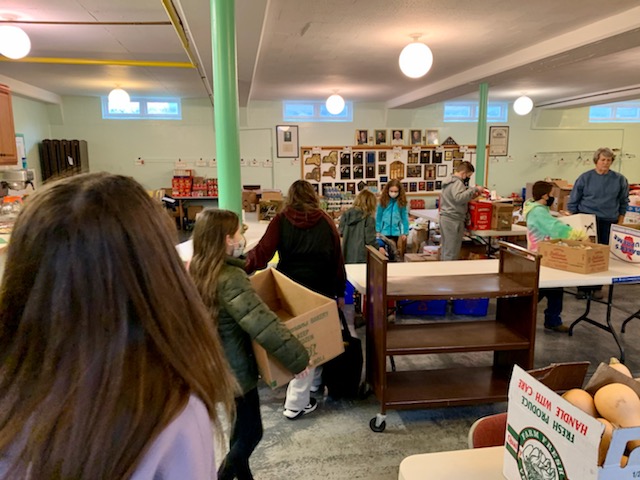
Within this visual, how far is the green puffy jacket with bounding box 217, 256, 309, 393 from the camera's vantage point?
178 cm

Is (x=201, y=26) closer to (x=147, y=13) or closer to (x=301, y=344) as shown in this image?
(x=147, y=13)

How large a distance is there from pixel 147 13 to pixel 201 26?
50 cm

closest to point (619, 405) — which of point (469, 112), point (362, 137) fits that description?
point (362, 137)

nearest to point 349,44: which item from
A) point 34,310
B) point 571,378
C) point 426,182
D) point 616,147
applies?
point 571,378

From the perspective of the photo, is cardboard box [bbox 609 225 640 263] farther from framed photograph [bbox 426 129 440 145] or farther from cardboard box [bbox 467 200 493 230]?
framed photograph [bbox 426 129 440 145]

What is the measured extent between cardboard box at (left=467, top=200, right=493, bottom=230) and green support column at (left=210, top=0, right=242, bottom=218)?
319 cm

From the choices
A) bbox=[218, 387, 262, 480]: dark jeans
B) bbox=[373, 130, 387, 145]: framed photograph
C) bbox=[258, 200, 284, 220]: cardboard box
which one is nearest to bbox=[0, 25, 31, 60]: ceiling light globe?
bbox=[258, 200, 284, 220]: cardboard box

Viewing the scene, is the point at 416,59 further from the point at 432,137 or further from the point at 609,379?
the point at 432,137

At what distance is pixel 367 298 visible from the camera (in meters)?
A: 2.71

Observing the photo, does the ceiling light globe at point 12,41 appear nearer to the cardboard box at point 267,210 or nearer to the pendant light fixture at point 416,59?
the cardboard box at point 267,210

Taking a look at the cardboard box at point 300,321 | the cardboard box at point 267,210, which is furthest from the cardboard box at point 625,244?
the cardboard box at point 267,210

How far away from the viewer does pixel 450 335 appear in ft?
8.57

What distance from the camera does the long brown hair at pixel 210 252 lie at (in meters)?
1.77

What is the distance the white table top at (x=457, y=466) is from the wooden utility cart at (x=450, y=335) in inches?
47.3
